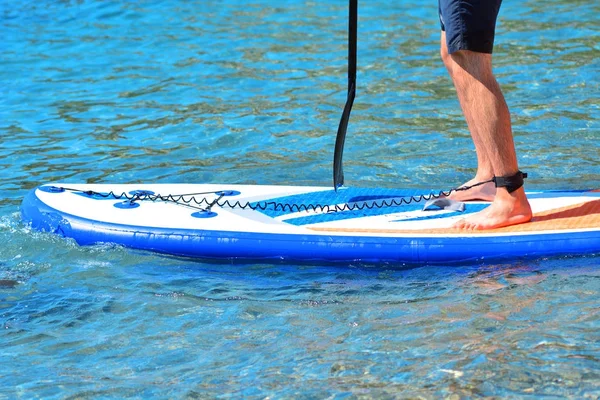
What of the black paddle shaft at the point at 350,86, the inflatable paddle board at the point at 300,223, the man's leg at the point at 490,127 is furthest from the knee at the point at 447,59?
the inflatable paddle board at the point at 300,223

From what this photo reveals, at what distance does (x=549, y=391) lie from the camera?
3062 mm

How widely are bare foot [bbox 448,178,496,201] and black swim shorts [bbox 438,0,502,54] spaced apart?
761mm

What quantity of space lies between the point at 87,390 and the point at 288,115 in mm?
3968

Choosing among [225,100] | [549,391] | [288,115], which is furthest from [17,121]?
[549,391]

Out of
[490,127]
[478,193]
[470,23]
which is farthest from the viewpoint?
[478,193]

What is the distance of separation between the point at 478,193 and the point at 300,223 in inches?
34.3

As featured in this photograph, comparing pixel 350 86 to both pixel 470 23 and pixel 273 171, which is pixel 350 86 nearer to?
pixel 470 23

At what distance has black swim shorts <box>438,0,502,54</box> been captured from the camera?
4.06 meters

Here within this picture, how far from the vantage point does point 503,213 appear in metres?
4.25

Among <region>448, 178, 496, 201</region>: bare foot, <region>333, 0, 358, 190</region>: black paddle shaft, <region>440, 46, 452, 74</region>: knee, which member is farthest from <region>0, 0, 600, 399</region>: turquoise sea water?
<region>440, 46, 452, 74</region>: knee

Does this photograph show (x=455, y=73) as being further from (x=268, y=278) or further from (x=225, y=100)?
(x=225, y=100)

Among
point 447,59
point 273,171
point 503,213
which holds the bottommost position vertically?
point 273,171

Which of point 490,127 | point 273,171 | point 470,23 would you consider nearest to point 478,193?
point 490,127

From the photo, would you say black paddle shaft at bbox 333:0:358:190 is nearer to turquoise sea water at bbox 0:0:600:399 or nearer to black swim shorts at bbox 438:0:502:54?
black swim shorts at bbox 438:0:502:54
